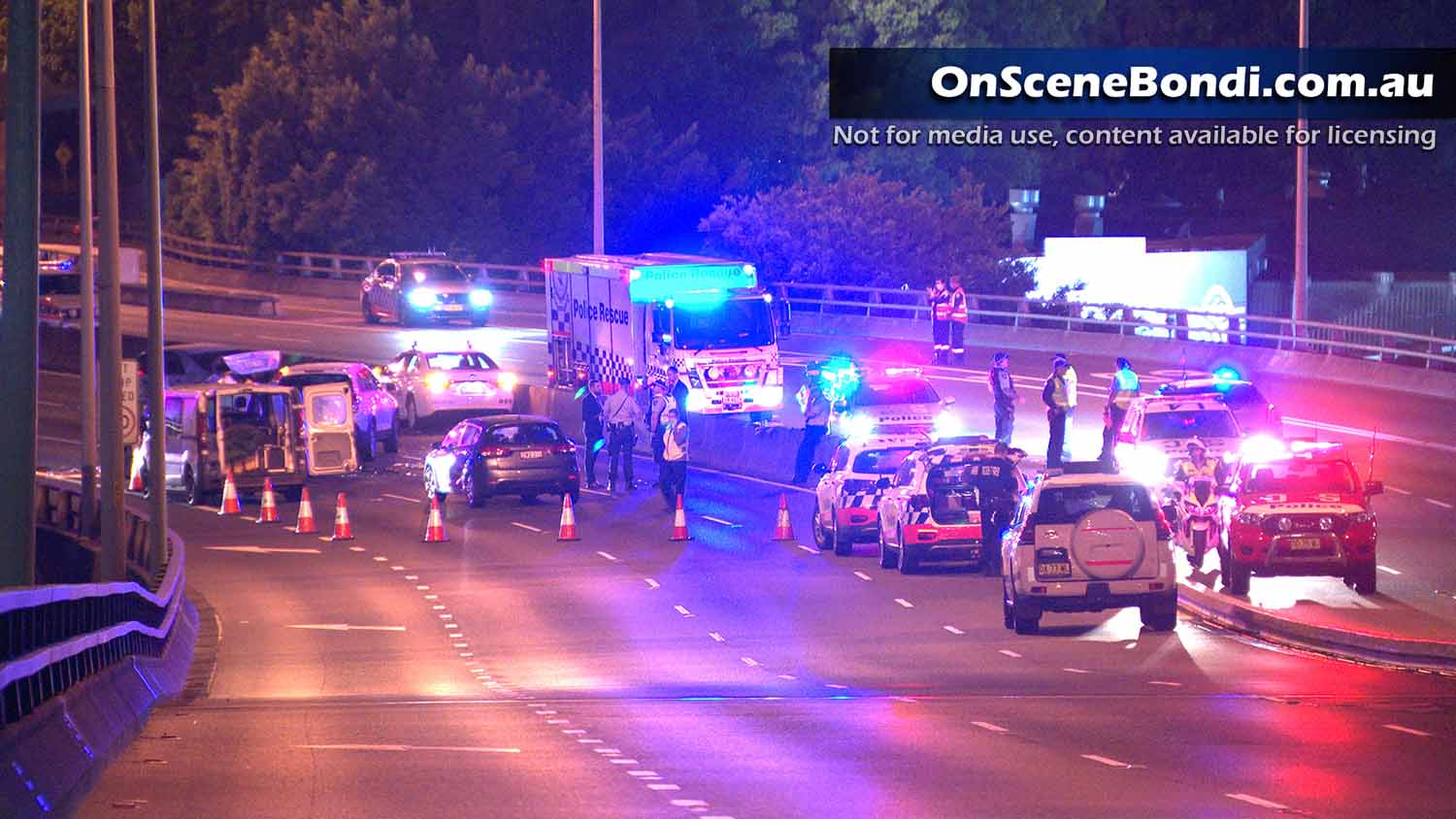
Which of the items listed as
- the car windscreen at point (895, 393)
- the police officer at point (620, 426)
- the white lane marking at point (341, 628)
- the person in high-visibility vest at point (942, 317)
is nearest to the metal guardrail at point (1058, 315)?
the person in high-visibility vest at point (942, 317)

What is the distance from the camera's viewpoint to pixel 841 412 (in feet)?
116

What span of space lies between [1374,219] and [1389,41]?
6534mm

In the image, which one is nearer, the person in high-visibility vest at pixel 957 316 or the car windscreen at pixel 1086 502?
the car windscreen at pixel 1086 502

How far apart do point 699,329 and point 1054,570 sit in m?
17.3

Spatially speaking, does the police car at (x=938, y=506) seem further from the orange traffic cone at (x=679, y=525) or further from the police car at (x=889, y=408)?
the police car at (x=889, y=408)

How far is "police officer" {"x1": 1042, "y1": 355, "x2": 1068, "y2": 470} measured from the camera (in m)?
33.7

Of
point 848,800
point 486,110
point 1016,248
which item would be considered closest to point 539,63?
point 486,110

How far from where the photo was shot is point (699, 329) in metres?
39.2

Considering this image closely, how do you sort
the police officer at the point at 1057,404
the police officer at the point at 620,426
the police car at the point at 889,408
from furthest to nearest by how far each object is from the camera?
1. the police officer at the point at 620,426
2. the police car at the point at 889,408
3. the police officer at the point at 1057,404

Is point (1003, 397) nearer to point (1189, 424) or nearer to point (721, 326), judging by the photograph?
point (721, 326)

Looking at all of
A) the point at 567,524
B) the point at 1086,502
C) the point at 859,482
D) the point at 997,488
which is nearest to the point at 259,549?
the point at 567,524

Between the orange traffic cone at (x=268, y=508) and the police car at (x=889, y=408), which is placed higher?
the police car at (x=889, y=408)

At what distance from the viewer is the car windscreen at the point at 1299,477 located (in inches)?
966

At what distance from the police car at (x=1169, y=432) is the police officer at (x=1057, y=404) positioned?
12.3 ft
